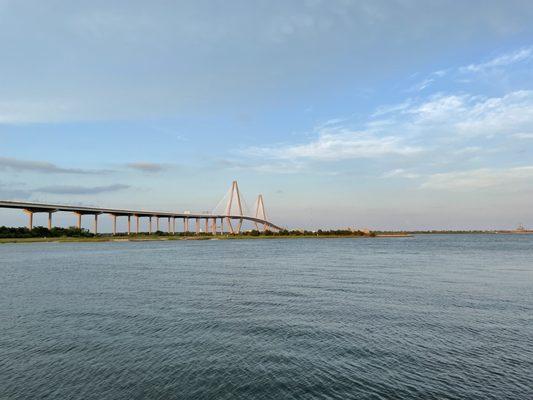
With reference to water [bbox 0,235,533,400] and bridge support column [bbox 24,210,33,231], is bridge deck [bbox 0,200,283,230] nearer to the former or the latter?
bridge support column [bbox 24,210,33,231]

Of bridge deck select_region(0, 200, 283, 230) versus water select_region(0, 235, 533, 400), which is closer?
water select_region(0, 235, 533, 400)

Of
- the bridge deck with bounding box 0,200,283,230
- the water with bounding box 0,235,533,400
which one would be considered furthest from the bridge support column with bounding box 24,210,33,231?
the water with bounding box 0,235,533,400

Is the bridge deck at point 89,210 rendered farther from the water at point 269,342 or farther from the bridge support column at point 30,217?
the water at point 269,342

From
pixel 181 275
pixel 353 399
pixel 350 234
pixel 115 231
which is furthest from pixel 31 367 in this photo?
pixel 350 234

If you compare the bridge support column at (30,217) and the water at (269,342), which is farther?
the bridge support column at (30,217)

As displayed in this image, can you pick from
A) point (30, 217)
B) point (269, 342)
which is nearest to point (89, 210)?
point (30, 217)

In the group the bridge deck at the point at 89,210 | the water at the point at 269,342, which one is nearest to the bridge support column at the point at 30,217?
the bridge deck at the point at 89,210

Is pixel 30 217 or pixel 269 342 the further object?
pixel 30 217

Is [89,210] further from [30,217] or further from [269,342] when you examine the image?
[269,342]

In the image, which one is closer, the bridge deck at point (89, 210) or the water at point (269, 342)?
the water at point (269, 342)

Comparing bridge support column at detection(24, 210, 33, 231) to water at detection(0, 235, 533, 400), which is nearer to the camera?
water at detection(0, 235, 533, 400)

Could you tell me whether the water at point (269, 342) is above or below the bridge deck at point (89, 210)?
below

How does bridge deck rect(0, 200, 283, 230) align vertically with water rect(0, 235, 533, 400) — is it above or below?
above

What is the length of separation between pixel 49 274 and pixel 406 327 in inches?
1298
